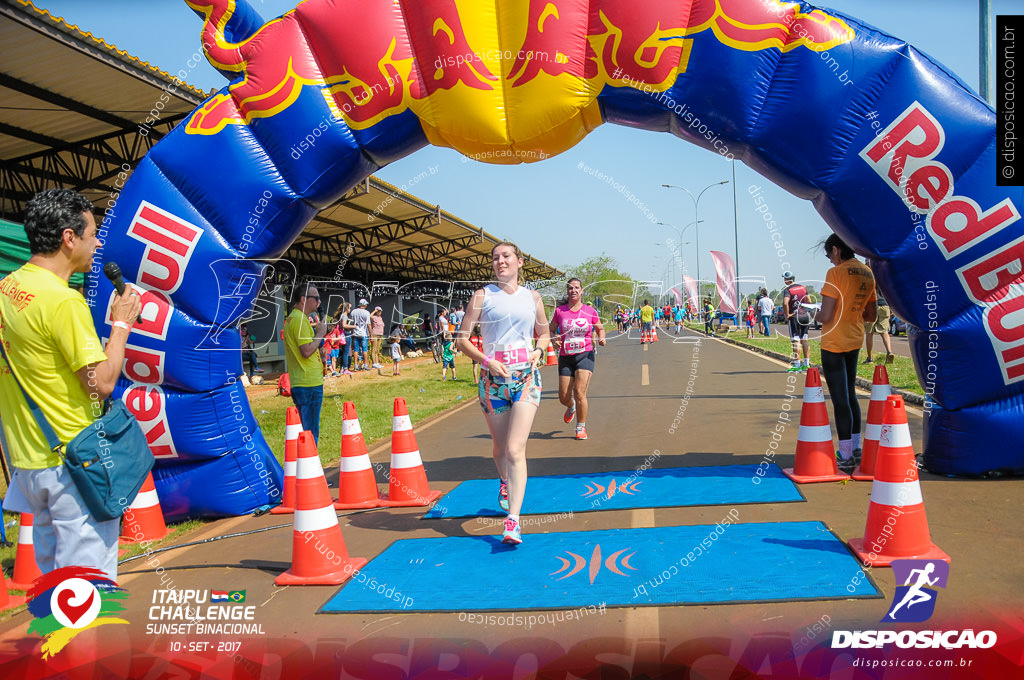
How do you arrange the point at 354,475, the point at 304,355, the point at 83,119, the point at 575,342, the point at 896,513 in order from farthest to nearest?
the point at 83,119 → the point at 575,342 → the point at 304,355 → the point at 354,475 → the point at 896,513

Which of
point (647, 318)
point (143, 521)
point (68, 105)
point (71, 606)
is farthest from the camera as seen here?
point (647, 318)

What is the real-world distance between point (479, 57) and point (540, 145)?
887 millimetres

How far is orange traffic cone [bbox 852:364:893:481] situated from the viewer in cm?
571

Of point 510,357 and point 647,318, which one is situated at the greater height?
point 647,318

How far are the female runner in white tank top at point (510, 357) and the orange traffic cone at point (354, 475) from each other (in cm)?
148

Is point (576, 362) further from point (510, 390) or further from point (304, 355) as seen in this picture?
point (510, 390)

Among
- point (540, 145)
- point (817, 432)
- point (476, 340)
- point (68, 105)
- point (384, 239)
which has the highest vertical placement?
point (384, 239)

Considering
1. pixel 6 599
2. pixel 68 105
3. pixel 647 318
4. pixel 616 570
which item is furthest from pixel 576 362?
pixel 647 318

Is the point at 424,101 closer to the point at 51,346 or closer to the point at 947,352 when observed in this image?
the point at 51,346

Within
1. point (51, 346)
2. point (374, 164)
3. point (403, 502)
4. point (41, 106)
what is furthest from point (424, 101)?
point (41, 106)

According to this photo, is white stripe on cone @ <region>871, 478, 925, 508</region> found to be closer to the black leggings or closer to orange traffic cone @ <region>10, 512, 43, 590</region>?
the black leggings

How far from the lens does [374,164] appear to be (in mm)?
6273

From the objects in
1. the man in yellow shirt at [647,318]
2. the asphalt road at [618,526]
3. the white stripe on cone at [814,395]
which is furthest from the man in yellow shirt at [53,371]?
the man in yellow shirt at [647,318]

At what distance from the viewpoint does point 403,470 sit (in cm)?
599
